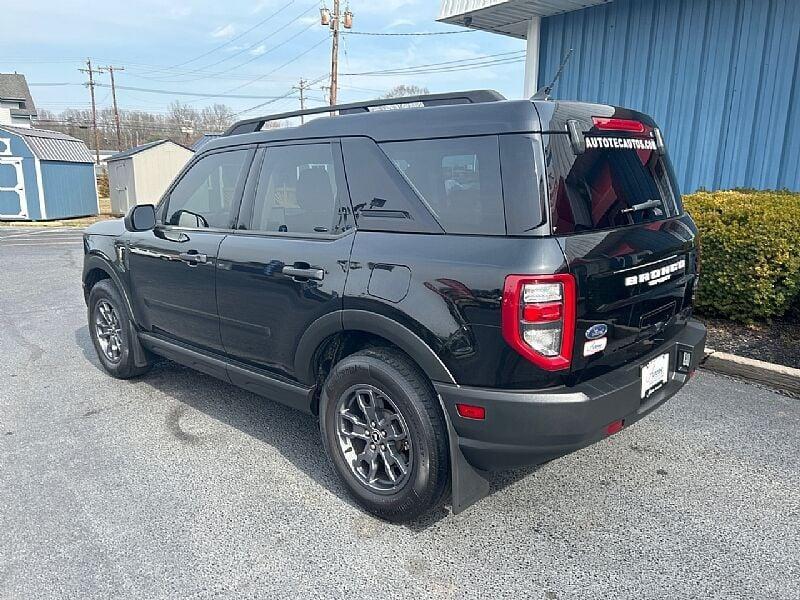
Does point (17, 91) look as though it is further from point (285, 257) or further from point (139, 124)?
point (285, 257)

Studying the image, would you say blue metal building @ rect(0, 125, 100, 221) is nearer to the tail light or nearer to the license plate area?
the tail light

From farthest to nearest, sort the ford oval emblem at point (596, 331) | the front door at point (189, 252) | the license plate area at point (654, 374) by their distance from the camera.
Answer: the front door at point (189, 252)
the license plate area at point (654, 374)
the ford oval emblem at point (596, 331)

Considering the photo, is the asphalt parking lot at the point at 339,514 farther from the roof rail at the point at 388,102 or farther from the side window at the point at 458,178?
the roof rail at the point at 388,102

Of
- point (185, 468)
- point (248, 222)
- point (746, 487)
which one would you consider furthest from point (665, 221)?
point (185, 468)

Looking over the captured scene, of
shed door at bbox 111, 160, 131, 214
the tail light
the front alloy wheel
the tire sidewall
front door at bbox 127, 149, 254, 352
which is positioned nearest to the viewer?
the tail light

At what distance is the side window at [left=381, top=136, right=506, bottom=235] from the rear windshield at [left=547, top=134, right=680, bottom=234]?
232 mm

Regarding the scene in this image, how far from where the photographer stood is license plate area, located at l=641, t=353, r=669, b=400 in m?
2.66

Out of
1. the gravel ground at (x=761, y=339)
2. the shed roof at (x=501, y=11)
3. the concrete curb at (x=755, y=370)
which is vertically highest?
the shed roof at (x=501, y=11)

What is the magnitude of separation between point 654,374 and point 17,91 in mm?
62148

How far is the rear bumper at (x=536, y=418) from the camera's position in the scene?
7.57ft

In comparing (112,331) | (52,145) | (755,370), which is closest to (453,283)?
(755,370)

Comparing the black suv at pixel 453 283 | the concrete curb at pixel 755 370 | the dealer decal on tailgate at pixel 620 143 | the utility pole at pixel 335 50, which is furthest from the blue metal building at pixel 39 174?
the dealer decal on tailgate at pixel 620 143

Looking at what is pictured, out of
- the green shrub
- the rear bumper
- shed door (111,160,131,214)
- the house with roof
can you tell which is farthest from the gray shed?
the house with roof

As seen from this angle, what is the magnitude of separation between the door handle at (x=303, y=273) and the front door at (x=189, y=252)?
2.32 feet
